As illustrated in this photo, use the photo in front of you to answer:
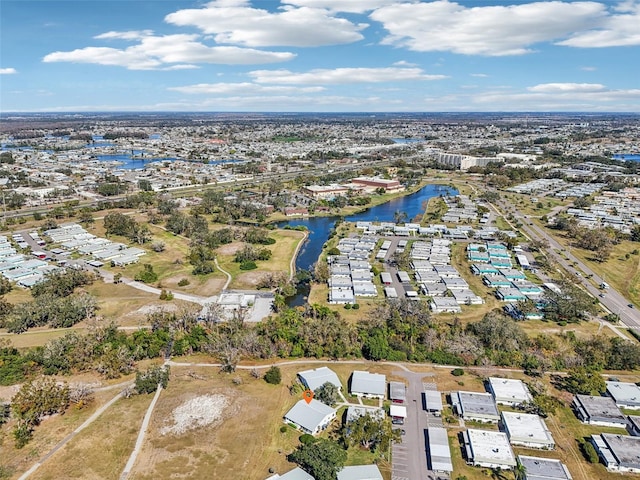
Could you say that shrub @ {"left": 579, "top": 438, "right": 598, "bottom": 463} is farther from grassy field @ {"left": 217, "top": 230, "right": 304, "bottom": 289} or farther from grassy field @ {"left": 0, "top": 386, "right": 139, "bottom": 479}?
grassy field @ {"left": 217, "top": 230, "right": 304, "bottom": 289}

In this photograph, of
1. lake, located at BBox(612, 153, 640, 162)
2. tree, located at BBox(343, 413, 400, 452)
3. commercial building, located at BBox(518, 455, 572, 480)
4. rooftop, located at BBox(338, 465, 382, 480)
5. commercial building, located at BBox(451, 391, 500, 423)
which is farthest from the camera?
lake, located at BBox(612, 153, 640, 162)

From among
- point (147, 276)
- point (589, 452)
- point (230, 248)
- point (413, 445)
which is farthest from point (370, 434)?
point (230, 248)

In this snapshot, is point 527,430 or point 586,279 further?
point 586,279

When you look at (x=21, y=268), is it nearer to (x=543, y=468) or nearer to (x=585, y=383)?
(x=543, y=468)

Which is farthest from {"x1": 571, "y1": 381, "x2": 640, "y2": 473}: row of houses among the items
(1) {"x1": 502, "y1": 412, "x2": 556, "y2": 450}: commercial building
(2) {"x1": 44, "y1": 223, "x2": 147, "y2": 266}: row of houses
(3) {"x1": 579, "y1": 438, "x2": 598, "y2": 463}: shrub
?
(2) {"x1": 44, "y1": 223, "x2": 147, "y2": 266}: row of houses

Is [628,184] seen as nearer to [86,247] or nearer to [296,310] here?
[296,310]

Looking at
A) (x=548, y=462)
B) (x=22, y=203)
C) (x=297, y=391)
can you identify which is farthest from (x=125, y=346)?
(x=22, y=203)

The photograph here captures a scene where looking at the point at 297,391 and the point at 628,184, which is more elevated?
the point at 628,184
